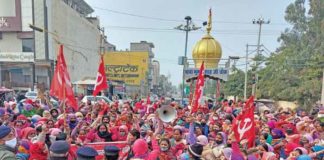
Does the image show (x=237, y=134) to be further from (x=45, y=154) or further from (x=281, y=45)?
(x=281, y=45)

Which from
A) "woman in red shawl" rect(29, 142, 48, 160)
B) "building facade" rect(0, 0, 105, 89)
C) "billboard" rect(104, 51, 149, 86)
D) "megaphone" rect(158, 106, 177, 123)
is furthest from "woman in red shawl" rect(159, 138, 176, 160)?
"billboard" rect(104, 51, 149, 86)

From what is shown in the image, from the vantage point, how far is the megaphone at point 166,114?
22.0 ft

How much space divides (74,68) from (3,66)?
12.3 meters

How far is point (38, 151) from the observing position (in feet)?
Answer: 15.7

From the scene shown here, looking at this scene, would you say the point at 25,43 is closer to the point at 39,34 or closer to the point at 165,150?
the point at 39,34

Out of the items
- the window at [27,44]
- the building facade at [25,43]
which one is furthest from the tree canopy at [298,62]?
the window at [27,44]

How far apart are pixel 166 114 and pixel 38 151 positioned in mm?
2728

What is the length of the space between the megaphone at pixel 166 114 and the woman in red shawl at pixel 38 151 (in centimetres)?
243

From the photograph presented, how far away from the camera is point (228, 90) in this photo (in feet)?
179

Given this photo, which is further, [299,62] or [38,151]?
[299,62]

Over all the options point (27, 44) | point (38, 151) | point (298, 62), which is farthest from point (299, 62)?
point (38, 151)

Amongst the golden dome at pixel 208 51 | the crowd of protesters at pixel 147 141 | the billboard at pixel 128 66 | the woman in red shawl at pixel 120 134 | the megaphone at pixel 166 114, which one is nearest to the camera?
the crowd of protesters at pixel 147 141

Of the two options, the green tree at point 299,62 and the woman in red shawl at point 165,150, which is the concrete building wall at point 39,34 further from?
the woman in red shawl at point 165,150

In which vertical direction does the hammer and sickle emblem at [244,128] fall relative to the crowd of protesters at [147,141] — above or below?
above
